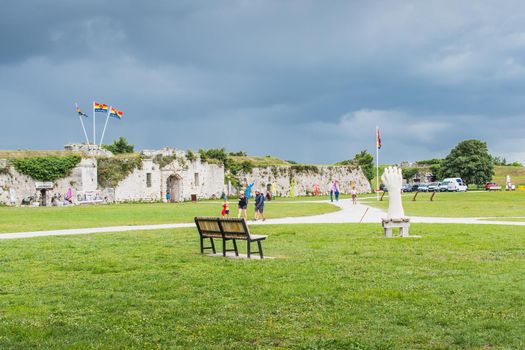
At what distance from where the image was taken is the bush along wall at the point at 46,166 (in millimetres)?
50594

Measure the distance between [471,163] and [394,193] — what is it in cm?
7689

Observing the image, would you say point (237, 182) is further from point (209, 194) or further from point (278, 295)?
point (278, 295)

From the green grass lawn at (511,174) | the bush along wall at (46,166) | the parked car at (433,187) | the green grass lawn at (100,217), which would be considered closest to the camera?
the green grass lawn at (100,217)

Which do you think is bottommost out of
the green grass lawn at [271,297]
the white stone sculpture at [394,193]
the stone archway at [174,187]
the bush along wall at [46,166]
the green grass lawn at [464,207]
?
the green grass lawn at [271,297]

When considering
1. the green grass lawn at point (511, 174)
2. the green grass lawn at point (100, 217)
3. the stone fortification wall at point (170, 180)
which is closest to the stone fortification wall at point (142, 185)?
the stone fortification wall at point (170, 180)

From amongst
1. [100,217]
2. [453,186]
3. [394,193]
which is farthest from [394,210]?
[453,186]

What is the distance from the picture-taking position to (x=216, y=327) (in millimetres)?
7176

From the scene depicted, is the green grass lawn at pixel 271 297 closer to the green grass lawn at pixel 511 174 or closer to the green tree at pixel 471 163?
the green tree at pixel 471 163

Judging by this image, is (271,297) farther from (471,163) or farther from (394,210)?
(471,163)

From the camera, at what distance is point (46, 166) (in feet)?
169

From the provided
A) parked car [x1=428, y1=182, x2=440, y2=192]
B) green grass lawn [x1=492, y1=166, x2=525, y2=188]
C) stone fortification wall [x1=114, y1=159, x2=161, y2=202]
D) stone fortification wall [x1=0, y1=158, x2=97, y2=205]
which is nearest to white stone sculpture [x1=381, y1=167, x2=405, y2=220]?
stone fortification wall [x1=0, y1=158, x2=97, y2=205]

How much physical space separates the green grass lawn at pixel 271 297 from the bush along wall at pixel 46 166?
123 feet

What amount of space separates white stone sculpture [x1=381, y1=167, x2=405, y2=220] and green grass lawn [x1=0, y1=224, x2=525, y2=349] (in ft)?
7.83

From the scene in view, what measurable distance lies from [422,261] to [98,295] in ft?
21.2
